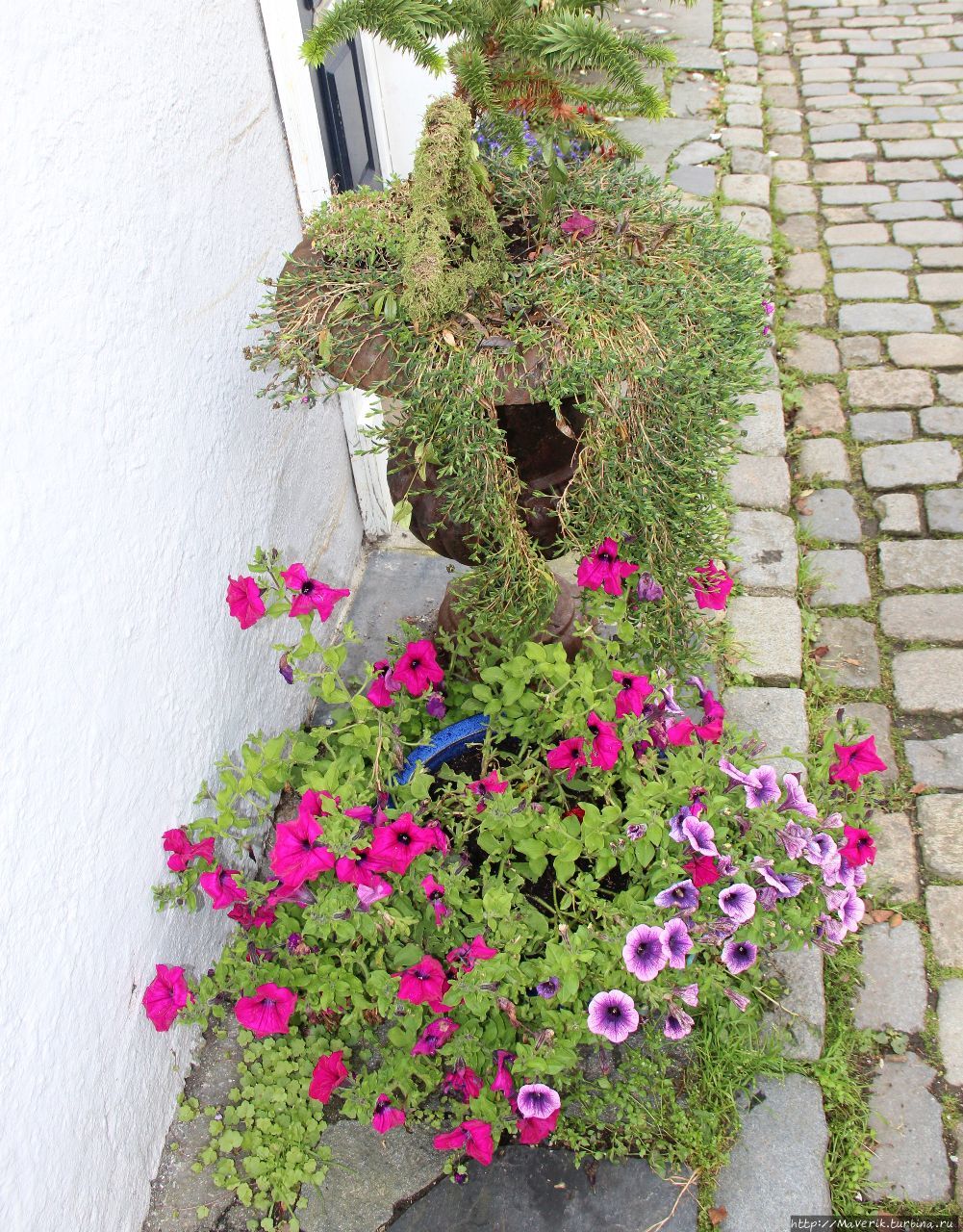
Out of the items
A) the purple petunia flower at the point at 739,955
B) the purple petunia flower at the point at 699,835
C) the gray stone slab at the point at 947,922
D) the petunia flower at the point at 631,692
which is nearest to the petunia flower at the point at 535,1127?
the purple petunia flower at the point at 739,955

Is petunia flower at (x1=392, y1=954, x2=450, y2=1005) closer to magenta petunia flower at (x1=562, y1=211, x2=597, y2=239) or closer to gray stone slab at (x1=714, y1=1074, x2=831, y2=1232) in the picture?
gray stone slab at (x1=714, y1=1074, x2=831, y2=1232)

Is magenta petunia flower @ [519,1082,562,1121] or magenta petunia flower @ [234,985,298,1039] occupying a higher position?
magenta petunia flower @ [234,985,298,1039]

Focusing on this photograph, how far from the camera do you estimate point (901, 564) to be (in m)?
3.47

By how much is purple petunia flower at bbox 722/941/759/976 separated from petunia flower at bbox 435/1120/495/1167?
0.55 m

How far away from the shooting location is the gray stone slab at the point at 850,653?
317 cm

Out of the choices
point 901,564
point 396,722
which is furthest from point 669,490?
point 901,564

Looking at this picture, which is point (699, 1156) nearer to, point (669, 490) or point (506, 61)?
point (669, 490)

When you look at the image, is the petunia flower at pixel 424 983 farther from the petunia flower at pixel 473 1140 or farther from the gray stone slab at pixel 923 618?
the gray stone slab at pixel 923 618

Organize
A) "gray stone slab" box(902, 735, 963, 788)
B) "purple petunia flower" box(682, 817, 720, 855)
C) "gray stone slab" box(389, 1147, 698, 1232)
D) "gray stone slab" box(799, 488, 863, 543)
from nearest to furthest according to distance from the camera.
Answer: "purple petunia flower" box(682, 817, 720, 855), "gray stone slab" box(389, 1147, 698, 1232), "gray stone slab" box(902, 735, 963, 788), "gray stone slab" box(799, 488, 863, 543)

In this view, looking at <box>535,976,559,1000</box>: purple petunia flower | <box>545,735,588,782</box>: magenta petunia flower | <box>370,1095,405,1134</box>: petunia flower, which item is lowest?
<box>370,1095,405,1134</box>: petunia flower

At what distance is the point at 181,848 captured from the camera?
2027 millimetres

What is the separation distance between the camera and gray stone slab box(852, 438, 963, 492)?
147 inches

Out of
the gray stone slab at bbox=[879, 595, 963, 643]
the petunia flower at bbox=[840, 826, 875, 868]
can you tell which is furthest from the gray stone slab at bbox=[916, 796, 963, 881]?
the petunia flower at bbox=[840, 826, 875, 868]

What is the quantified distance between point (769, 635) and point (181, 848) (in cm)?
196
